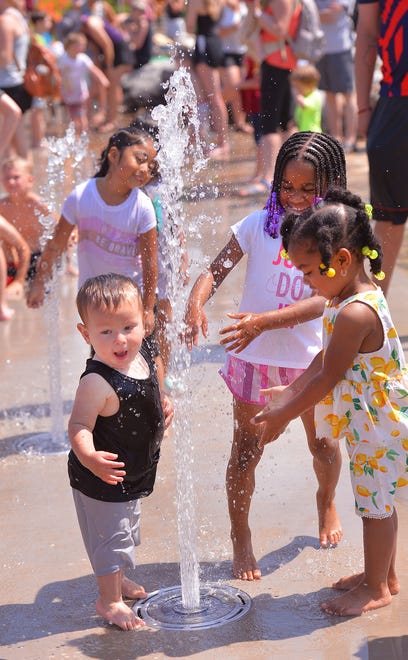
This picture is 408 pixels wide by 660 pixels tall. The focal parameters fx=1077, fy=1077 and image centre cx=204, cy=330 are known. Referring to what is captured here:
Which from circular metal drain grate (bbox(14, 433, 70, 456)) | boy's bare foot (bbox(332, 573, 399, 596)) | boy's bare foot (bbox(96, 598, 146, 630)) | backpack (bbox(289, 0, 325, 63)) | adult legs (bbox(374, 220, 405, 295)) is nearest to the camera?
boy's bare foot (bbox(96, 598, 146, 630))

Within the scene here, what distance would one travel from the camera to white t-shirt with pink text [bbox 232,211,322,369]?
3.31 m

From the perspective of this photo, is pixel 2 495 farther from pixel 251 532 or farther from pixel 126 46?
pixel 126 46

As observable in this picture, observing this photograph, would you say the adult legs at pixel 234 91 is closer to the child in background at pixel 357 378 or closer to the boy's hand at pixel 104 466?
the child in background at pixel 357 378

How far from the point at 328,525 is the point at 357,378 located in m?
0.77

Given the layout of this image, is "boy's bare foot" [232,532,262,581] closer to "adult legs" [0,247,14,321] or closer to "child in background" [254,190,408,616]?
"child in background" [254,190,408,616]

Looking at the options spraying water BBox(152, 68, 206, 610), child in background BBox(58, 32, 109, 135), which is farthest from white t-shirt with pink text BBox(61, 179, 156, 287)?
child in background BBox(58, 32, 109, 135)

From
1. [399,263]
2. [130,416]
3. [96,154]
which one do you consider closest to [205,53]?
[96,154]

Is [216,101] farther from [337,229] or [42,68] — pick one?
[337,229]

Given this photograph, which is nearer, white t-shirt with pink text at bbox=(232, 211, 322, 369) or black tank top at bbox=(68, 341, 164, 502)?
black tank top at bbox=(68, 341, 164, 502)

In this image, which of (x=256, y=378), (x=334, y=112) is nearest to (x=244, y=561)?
(x=256, y=378)

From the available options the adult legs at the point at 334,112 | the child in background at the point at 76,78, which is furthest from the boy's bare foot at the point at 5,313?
the child in background at the point at 76,78

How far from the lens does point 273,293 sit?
3.32m

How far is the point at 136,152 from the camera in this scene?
162 inches

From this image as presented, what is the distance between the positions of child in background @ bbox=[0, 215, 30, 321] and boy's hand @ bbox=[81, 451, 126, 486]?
356 cm
